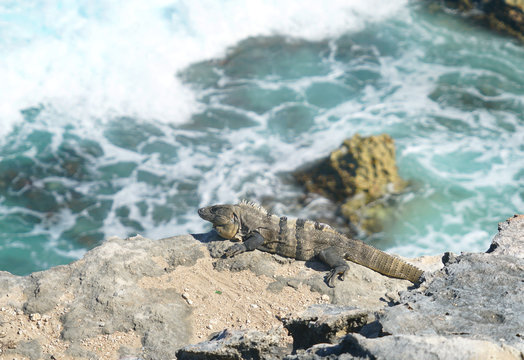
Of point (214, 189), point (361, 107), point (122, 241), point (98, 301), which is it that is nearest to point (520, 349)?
point (98, 301)

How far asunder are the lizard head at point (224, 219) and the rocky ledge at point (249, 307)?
0.46 feet

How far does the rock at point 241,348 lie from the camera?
4.40 metres

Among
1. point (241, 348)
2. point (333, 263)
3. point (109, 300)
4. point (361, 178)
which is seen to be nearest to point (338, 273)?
point (333, 263)

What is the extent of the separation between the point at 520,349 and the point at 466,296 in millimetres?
1124

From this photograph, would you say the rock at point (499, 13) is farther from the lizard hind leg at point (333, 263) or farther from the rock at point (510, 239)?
the lizard hind leg at point (333, 263)

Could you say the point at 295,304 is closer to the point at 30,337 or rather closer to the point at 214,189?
the point at 30,337

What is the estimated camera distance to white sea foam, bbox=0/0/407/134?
49.8ft

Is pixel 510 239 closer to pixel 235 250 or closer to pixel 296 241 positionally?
pixel 296 241

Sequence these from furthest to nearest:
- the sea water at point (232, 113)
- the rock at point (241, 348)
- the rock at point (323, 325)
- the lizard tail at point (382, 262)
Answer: the sea water at point (232, 113) → the lizard tail at point (382, 262) → the rock at point (323, 325) → the rock at point (241, 348)

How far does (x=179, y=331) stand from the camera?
5.67 metres

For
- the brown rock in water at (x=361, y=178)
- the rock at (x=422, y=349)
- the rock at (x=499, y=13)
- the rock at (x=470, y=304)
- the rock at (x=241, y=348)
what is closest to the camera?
the rock at (x=422, y=349)

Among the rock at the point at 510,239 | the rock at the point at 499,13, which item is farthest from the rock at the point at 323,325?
the rock at the point at 499,13

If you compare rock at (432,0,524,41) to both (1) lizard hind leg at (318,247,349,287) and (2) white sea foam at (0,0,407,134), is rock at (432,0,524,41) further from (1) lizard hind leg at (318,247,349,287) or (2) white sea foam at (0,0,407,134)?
(1) lizard hind leg at (318,247,349,287)

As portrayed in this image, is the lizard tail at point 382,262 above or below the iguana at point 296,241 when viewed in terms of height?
below
